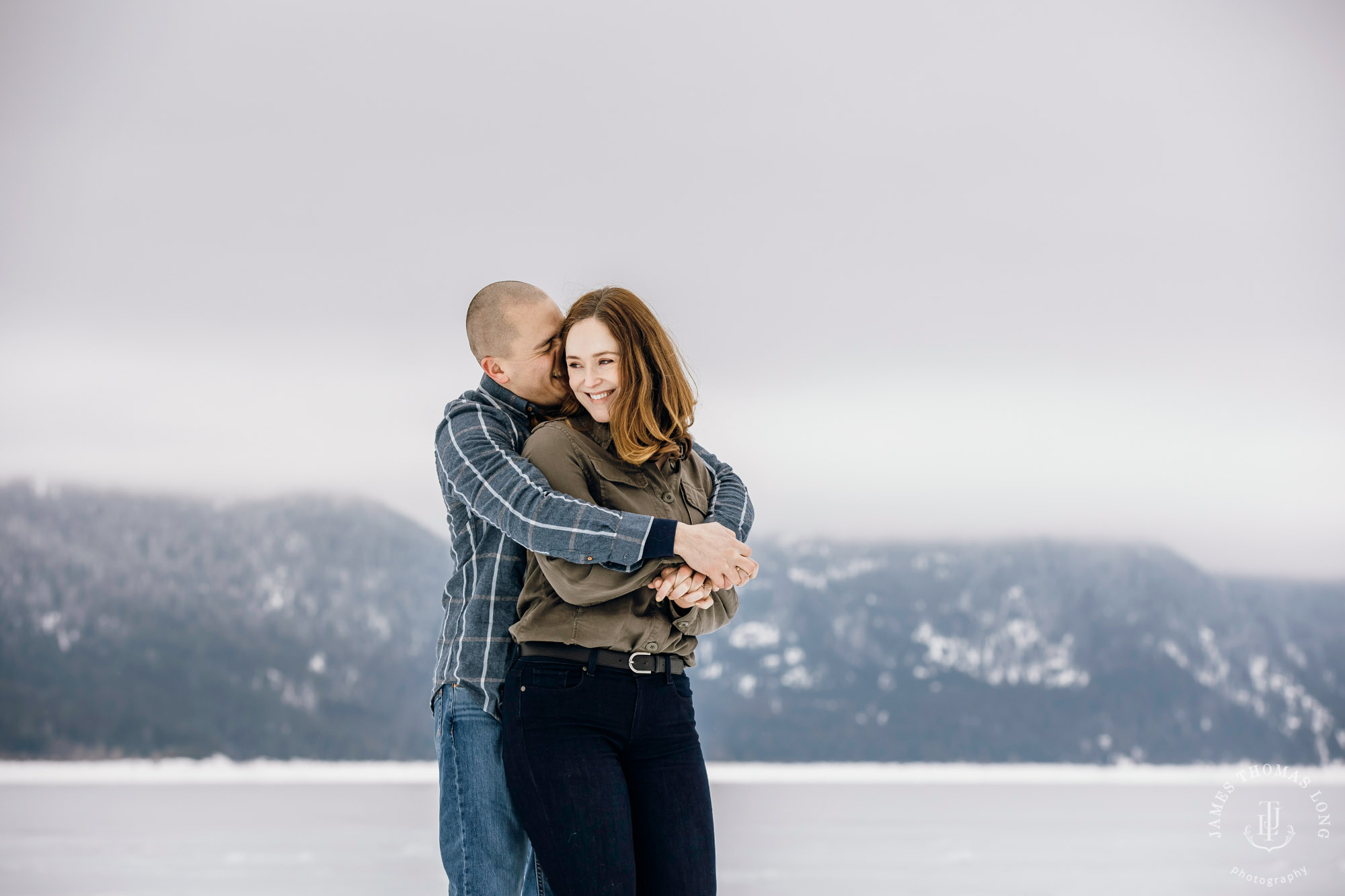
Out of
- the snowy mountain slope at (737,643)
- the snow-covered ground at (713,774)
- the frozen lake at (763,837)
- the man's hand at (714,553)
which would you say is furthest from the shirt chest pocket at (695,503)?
the snowy mountain slope at (737,643)

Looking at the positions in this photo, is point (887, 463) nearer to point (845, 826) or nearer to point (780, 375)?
point (780, 375)

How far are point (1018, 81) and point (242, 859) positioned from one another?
6660 millimetres

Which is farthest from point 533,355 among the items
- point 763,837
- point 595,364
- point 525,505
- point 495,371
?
point 763,837

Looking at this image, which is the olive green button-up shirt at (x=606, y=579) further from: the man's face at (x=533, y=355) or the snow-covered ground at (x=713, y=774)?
the snow-covered ground at (x=713, y=774)

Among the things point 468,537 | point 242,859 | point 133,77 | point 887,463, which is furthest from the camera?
point 887,463

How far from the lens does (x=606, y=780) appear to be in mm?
1260

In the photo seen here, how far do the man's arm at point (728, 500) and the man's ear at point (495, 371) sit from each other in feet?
0.95

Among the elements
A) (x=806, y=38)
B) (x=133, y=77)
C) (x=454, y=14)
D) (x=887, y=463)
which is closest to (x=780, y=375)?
(x=887, y=463)

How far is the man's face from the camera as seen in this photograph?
1.50 meters

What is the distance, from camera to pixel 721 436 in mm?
7938

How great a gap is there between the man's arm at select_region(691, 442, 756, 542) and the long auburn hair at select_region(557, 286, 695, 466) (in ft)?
0.33

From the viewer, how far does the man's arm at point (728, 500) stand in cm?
146

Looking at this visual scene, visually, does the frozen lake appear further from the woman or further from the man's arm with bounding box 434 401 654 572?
the man's arm with bounding box 434 401 654 572

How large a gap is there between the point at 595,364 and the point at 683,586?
1.03ft
